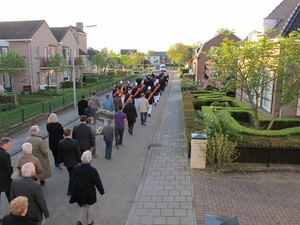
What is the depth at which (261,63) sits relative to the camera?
10.7m

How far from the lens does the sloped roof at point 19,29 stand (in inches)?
1062

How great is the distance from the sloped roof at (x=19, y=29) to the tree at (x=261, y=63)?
21.9 m

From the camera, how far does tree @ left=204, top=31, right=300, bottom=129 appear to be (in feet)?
33.6

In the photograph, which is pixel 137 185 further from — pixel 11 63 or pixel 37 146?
pixel 11 63

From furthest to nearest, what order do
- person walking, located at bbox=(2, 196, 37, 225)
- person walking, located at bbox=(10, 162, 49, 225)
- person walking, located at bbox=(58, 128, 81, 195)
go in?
person walking, located at bbox=(58, 128, 81, 195) < person walking, located at bbox=(10, 162, 49, 225) < person walking, located at bbox=(2, 196, 37, 225)

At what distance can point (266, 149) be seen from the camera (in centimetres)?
830

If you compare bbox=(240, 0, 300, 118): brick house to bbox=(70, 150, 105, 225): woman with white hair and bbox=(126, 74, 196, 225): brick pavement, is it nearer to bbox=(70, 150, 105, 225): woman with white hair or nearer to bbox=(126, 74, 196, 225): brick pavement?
bbox=(126, 74, 196, 225): brick pavement

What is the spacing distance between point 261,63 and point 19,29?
Result: 84.6 feet

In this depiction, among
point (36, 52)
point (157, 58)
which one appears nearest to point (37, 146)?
point (36, 52)

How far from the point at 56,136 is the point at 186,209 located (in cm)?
417

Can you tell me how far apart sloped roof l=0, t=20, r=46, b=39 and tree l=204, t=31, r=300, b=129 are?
71.9ft

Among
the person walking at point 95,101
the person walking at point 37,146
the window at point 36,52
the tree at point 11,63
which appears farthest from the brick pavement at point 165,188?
the window at point 36,52

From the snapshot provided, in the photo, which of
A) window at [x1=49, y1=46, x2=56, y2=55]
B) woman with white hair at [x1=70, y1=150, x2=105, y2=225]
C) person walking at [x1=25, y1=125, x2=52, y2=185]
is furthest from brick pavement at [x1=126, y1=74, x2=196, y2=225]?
window at [x1=49, y1=46, x2=56, y2=55]

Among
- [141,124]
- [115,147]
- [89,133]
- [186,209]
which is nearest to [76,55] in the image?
[141,124]
